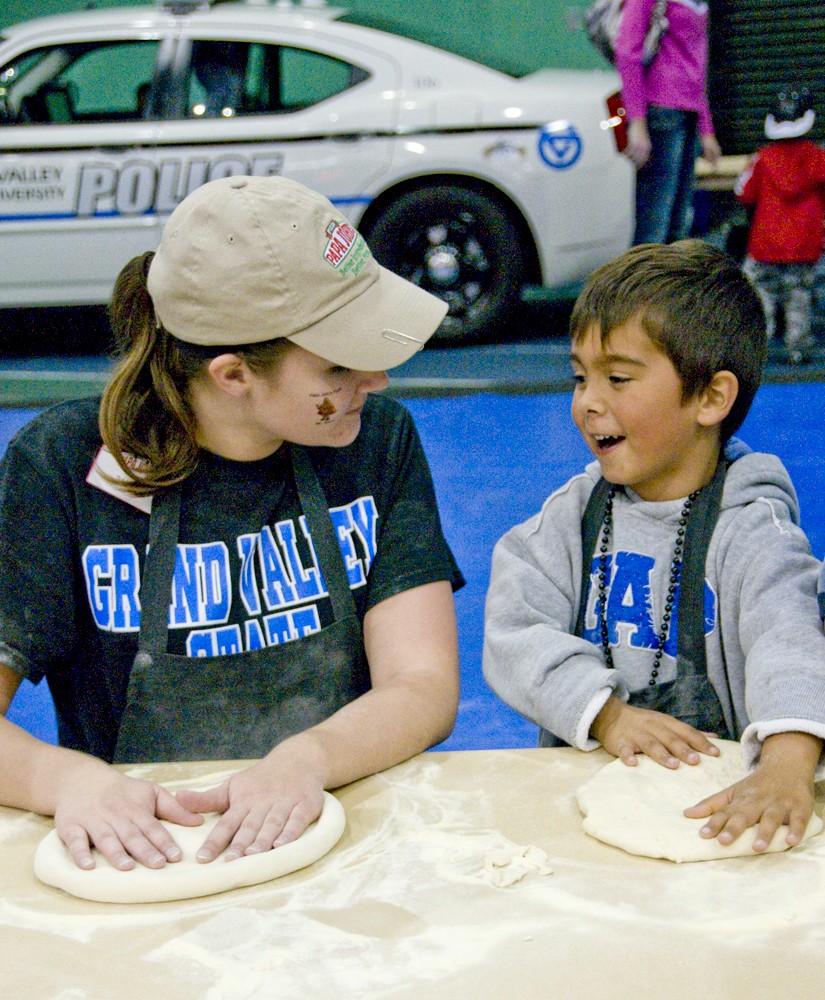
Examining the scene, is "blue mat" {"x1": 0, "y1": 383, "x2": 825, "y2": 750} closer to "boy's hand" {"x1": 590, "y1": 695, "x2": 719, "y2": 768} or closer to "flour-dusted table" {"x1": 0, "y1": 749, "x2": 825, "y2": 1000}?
"boy's hand" {"x1": 590, "y1": 695, "x2": 719, "y2": 768}

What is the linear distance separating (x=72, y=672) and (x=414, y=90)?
512 centimetres

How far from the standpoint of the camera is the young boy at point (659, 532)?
65.6 inches

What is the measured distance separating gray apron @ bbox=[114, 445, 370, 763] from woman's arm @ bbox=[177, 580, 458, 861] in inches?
2.5

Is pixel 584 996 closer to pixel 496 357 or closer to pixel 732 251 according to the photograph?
pixel 496 357

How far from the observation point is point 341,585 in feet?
5.55

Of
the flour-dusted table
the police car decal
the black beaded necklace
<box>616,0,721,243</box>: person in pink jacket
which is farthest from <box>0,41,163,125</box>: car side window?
the flour-dusted table

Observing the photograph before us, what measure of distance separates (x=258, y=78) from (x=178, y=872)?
5788 millimetres

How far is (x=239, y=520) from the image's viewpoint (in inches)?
65.9

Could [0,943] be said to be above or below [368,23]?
below

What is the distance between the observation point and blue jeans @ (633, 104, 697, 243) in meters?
6.37

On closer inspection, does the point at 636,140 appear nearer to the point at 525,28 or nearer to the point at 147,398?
the point at 525,28

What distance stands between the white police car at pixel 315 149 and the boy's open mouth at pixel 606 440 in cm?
462

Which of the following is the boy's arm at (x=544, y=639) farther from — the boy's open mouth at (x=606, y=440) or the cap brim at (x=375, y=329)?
the cap brim at (x=375, y=329)

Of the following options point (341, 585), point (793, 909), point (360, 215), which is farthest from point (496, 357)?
point (793, 909)
